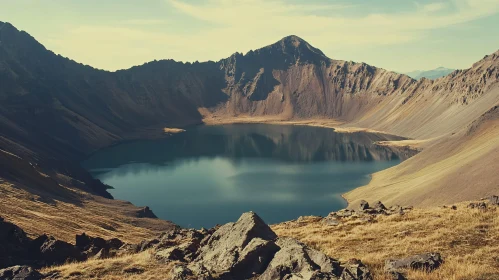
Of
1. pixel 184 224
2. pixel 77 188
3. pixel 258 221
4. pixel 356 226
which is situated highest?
pixel 258 221

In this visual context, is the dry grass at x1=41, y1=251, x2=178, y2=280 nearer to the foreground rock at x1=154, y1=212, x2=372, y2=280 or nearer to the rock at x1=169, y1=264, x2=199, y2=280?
the foreground rock at x1=154, y1=212, x2=372, y2=280

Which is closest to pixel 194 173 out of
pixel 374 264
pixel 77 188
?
pixel 77 188

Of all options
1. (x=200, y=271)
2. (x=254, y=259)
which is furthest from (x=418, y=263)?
(x=200, y=271)

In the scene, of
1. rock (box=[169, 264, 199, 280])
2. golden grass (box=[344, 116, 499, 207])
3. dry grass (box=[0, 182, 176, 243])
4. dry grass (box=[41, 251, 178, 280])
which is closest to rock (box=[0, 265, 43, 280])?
dry grass (box=[41, 251, 178, 280])

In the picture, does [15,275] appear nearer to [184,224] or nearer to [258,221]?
[258,221]

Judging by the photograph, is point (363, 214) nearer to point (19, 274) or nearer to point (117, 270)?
point (117, 270)

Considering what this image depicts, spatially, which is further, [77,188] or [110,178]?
[110,178]

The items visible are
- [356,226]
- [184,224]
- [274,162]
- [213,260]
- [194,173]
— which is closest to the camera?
[213,260]

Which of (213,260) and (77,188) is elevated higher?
(213,260)

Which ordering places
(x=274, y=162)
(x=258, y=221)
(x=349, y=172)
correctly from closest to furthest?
(x=258, y=221)
(x=349, y=172)
(x=274, y=162)
